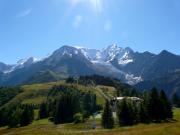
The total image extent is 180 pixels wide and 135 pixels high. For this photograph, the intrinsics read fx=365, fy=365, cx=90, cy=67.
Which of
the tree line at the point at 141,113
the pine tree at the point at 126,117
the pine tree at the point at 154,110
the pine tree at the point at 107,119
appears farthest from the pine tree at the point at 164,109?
the pine tree at the point at 107,119

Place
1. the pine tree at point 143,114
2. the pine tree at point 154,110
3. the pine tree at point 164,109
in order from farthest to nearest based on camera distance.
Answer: the pine tree at point 164,109 < the pine tree at point 154,110 < the pine tree at point 143,114

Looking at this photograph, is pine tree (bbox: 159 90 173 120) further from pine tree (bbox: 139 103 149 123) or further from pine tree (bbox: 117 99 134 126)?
pine tree (bbox: 117 99 134 126)

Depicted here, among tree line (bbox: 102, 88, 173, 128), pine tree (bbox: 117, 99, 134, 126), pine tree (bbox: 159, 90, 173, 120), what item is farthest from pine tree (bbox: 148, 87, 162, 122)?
pine tree (bbox: 117, 99, 134, 126)

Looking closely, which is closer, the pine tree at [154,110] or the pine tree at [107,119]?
the pine tree at [107,119]

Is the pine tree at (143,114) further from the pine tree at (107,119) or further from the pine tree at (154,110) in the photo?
the pine tree at (107,119)

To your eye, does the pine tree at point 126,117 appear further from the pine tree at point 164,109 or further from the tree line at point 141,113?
the pine tree at point 164,109

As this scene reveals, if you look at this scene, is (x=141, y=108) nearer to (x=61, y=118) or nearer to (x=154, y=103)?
(x=154, y=103)

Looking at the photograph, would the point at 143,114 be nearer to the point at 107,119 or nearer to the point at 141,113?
the point at 141,113

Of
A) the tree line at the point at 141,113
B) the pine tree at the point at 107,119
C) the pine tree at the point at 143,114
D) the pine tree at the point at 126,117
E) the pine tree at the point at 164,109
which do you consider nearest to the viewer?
the pine tree at the point at 126,117

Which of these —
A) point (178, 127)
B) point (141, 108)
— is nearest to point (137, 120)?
point (141, 108)

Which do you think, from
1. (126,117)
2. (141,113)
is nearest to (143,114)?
(141,113)

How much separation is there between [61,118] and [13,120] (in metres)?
25.2

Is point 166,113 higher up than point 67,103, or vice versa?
point 67,103

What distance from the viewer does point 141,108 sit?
138 metres
